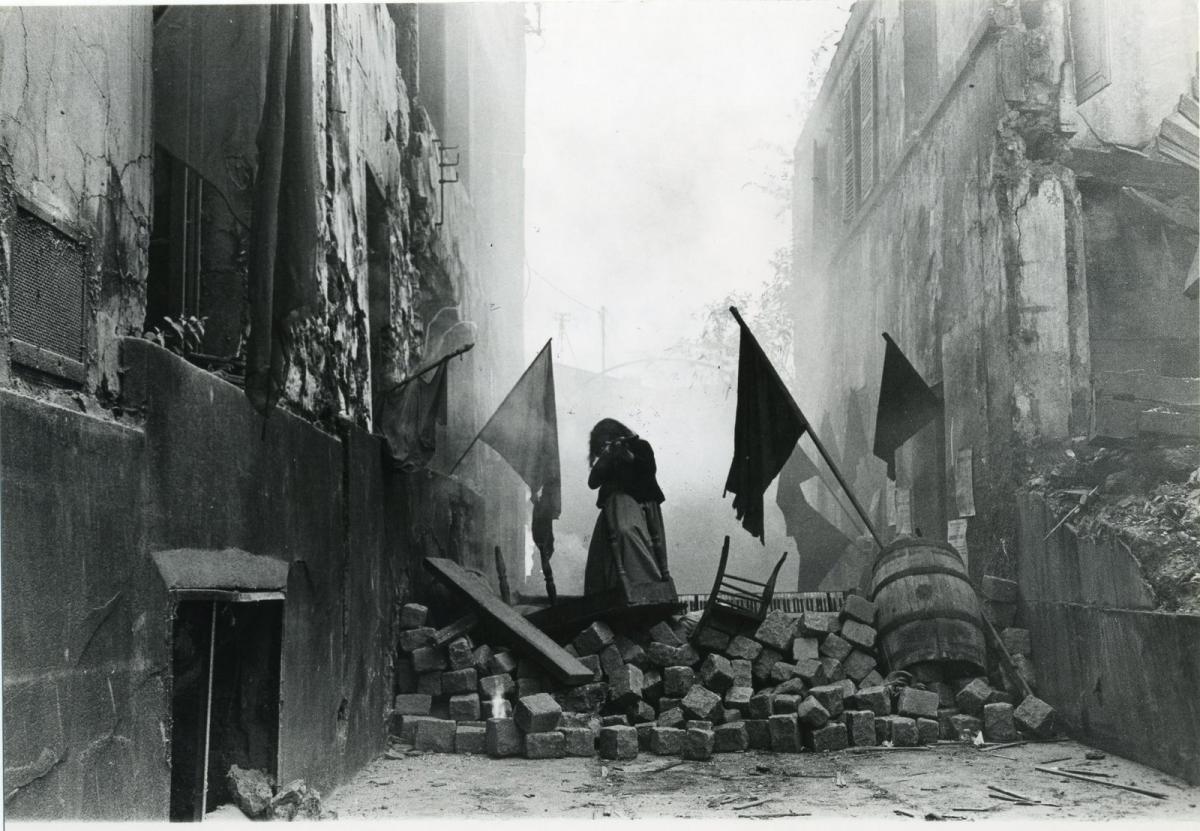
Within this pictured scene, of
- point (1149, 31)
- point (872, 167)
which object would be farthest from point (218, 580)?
point (872, 167)

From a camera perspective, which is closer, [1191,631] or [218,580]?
[218,580]

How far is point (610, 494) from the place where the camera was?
9.81 m

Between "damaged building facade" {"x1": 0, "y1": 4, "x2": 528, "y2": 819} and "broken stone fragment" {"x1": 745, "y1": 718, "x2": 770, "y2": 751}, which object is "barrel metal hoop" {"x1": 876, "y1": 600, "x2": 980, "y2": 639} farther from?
"damaged building facade" {"x1": 0, "y1": 4, "x2": 528, "y2": 819}

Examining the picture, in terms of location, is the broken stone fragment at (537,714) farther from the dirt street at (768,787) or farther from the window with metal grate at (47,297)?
the window with metal grate at (47,297)

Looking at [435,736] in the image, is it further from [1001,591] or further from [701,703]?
[1001,591]

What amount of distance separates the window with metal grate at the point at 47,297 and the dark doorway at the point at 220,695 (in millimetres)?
1217

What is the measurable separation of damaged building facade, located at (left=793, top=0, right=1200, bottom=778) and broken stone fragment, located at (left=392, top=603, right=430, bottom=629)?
4741 millimetres

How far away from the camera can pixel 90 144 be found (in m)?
3.87

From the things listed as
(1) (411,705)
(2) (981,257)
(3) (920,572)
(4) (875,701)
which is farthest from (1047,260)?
(1) (411,705)

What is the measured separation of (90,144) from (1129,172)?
8.61m

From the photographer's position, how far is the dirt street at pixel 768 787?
572 centimetres

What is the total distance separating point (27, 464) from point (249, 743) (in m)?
2.43

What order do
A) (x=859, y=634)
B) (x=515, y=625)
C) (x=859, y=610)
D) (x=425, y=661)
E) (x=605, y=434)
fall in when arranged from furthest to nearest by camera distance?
1. (x=605, y=434)
2. (x=859, y=610)
3. (x=859, y=634)
4. (x=515, y=625)
5. (x=425, y=661)

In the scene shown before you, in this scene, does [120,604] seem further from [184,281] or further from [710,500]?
[710,500]
